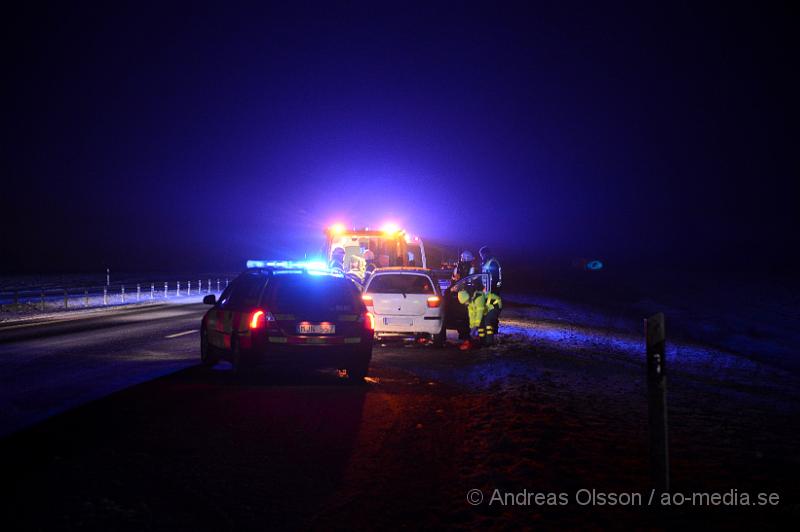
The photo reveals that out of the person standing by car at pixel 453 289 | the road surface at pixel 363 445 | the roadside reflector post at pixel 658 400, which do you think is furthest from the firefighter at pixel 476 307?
the roadside reflector post at pixel 658 400

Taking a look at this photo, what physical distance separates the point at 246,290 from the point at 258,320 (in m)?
1.26

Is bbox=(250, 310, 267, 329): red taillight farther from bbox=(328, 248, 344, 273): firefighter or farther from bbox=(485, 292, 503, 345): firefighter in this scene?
bbox=(328, 248, 344, 273): firefighter

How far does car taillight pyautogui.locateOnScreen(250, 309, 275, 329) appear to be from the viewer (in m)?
11.0

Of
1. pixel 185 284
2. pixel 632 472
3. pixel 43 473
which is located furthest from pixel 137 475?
pixel 185 284

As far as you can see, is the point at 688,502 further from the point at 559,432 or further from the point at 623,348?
the point at 623,348

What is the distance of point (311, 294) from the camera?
38.4 feet

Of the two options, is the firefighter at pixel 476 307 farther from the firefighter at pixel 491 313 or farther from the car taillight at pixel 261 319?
the car taillight at pixel 261 319

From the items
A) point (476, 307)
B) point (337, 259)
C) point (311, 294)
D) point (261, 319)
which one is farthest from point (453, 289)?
point (337, 259)

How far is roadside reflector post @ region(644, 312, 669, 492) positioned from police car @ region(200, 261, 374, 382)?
6.38 metres

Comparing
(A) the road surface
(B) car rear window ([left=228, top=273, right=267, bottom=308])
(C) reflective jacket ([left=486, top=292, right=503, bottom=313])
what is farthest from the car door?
(B) car rear window ([left=228, top=273, right=267, bottom=308])

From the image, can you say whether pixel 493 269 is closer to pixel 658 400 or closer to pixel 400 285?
pixel 400 285

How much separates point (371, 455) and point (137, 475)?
2158 millimetres

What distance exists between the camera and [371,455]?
7.14m

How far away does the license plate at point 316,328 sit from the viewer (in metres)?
11.2
